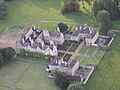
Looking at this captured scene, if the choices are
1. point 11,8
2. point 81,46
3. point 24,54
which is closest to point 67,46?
point 81,46

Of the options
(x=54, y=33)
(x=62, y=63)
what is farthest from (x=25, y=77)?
(x=54, y=33)

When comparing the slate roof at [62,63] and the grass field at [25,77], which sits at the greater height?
the slate roof at [62,63]

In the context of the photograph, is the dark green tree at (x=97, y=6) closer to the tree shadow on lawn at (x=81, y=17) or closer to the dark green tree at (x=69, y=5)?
the tree shadow on lawn at (x=81, y=17)

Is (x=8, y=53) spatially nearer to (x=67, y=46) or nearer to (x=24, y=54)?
(x=24, y=54)

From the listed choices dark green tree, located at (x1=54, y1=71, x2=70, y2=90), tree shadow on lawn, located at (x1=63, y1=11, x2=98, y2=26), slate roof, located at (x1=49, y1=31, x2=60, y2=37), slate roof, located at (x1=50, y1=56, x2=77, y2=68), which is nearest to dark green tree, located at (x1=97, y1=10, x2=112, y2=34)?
tree shadow on lawn, located at (x1=63, y1=11, x2=98, y2=26)

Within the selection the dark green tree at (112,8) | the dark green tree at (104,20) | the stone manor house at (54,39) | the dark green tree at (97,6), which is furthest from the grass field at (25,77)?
the dark green tree at (112,8)

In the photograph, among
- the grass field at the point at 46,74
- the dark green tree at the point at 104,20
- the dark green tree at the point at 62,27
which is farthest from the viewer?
the dark green tree at the point at 62,27

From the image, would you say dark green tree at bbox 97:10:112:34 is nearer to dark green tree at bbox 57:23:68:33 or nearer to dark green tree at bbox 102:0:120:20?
dark green tree at bbox 102:0:120:20

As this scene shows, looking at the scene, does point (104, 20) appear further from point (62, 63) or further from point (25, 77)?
point (25, 77)
